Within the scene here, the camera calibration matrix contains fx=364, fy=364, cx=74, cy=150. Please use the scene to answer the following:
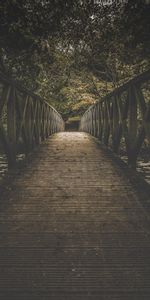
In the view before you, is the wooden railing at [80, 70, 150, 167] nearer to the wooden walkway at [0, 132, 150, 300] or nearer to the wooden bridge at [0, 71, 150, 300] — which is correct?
the wooden bridge at [0, 71, 150, 300]

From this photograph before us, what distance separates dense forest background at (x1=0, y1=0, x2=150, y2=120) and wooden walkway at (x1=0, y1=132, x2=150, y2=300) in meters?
4.03

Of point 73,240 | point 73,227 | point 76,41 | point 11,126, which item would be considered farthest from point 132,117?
point 76,41

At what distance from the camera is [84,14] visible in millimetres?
12273

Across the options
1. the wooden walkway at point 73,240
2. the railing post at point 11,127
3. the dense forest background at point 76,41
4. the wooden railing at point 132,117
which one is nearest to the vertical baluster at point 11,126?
the railing post at point 11,127

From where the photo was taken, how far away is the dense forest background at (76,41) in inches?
300

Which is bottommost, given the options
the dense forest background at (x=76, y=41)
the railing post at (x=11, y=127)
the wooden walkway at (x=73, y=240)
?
the wooden walkway at (x=73, y=240)

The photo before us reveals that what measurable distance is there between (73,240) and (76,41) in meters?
11.5

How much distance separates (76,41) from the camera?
13.6m

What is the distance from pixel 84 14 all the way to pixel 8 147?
28.4 ft

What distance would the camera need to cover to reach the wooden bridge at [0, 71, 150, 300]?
2609mm

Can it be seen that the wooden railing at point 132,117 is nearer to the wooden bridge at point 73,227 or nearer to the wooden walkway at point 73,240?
the wooden bridge at point 73,227

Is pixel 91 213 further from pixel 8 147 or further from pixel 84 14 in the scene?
pixel 84 14

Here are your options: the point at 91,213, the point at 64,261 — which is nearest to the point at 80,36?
the point at 91,213

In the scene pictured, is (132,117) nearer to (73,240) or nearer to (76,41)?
(73,240)
